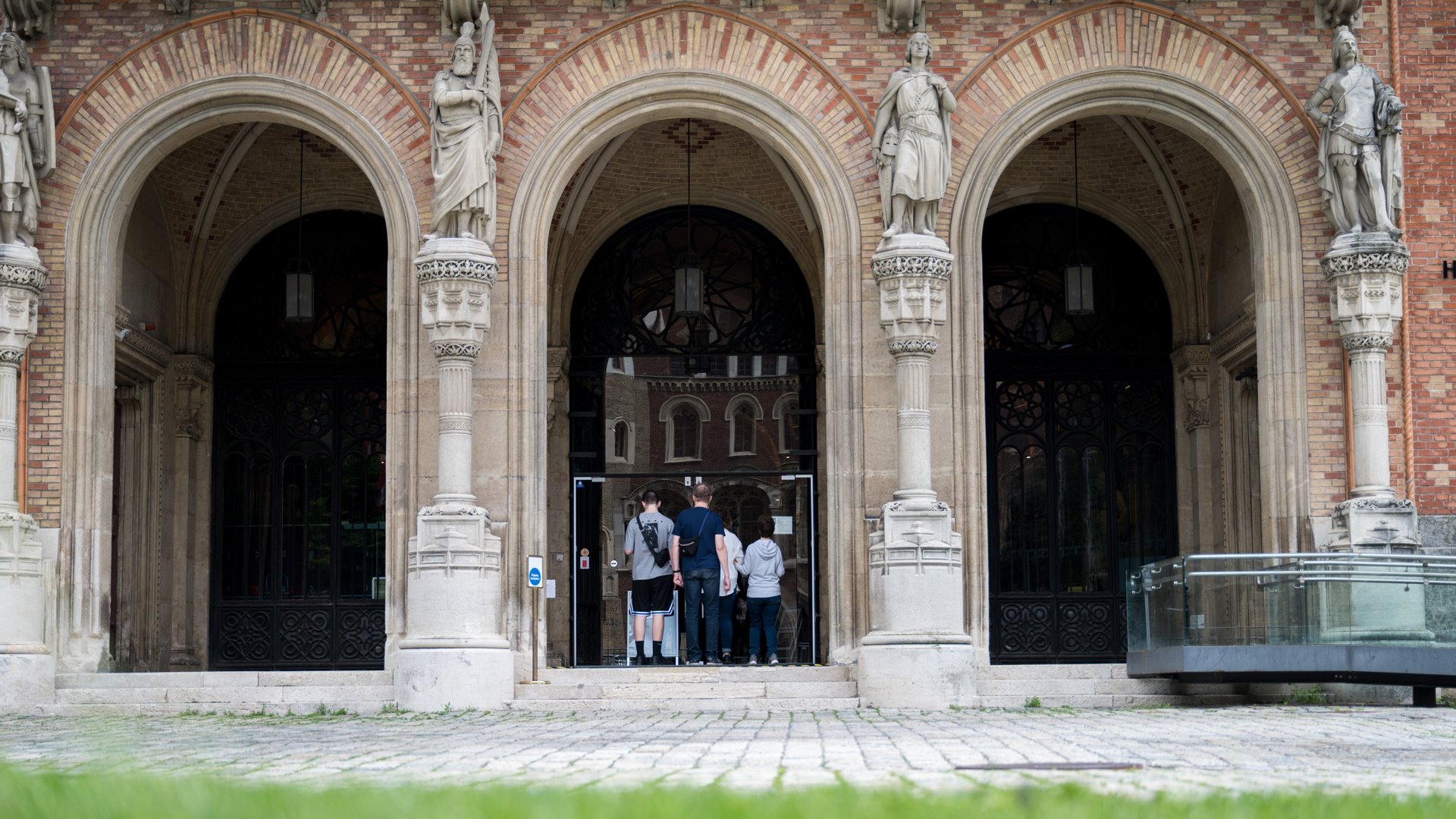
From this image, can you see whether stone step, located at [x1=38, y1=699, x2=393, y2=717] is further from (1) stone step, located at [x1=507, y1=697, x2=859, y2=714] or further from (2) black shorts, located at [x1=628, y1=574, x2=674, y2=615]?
(2) black shorts, located at [x1=628, y1=574, x2=674, y2=615]

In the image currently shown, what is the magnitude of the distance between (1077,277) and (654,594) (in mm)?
5679

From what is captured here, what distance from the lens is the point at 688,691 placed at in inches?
604

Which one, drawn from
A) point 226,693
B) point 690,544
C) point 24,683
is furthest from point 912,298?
point 24,683

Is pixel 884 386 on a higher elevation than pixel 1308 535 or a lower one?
higher

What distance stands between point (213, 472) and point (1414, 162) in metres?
12.8

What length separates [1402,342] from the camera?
16.7m

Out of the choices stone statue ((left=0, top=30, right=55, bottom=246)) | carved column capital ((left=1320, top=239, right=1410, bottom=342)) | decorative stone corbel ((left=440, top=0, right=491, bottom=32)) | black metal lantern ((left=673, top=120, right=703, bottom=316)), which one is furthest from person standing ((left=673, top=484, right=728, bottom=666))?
stone statue ((left=0, top=30, right=55, bottom=246))

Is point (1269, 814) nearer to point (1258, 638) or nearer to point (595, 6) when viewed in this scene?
point (1258, 638)

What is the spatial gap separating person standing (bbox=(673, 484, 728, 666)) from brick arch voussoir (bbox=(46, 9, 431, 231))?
3.84 meters

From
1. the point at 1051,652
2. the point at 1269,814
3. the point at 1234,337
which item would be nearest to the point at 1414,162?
the point at 1234,337

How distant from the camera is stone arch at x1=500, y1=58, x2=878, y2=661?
16562mm

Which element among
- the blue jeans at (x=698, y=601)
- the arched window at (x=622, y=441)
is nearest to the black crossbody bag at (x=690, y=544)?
the blue jeans at (x=698, y=601)

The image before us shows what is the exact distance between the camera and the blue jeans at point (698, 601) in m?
17.6

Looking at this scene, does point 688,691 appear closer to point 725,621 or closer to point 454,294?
point 725,621
